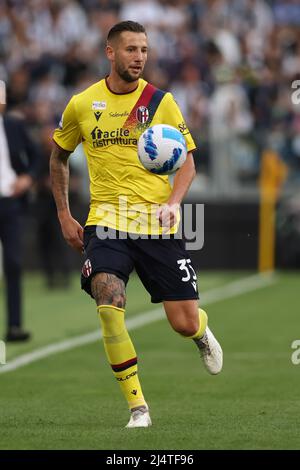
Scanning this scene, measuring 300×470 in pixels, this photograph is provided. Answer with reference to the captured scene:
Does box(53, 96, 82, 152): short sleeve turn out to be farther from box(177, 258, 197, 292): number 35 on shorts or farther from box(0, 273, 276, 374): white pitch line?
box(0, 273, 276, 374): white pitch line

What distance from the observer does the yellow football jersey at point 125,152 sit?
8.12 m

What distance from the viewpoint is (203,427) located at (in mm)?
7715

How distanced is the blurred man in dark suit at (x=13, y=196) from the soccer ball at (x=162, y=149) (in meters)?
4.85

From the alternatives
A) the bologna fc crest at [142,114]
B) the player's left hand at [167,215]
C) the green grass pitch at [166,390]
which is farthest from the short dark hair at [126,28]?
the green grass pitch at [166,390]

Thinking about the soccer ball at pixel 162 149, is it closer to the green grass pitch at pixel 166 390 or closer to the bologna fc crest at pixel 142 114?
the bologna fc crest at pixel 142 114

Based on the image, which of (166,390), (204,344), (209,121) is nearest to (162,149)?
(204,344)

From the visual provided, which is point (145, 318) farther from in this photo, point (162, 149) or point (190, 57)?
point (190, 57)

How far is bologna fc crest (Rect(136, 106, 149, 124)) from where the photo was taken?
8.09 metres

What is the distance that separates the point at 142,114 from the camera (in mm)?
8109

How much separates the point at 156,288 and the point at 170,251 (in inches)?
9.7

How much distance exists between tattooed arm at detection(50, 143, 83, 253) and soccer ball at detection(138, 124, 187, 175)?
0.77m

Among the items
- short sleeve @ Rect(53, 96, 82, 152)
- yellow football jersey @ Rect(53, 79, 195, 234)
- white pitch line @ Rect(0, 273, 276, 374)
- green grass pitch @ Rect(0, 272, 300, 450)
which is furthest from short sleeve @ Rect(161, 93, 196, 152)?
white pitch line @ Rect(0, 273, 276, 374)

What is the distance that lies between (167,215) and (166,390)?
2.29 meters

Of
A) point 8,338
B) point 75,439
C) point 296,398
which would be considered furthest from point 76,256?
point 75,439
